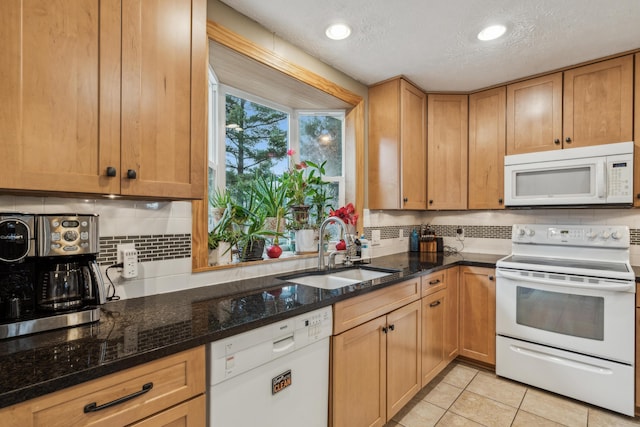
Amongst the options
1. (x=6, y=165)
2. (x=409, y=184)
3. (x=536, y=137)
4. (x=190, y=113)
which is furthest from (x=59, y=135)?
(x=536, y=137)

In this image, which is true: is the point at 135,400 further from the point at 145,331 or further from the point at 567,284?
the point at 567,284

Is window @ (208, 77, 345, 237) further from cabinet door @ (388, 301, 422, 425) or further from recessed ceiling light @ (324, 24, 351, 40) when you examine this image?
cabinet door @ (388, 301, 422, 425)

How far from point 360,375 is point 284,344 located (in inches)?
23.0

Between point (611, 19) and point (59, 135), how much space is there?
2733 millimetres

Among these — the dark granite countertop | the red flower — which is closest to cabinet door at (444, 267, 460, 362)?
the red flower

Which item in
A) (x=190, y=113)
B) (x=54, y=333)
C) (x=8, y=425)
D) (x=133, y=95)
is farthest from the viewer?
(x=190, y=113)

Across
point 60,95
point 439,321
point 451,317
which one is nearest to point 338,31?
point 60,95

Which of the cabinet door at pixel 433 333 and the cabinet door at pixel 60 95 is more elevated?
the cabinet door at pixel 60 95

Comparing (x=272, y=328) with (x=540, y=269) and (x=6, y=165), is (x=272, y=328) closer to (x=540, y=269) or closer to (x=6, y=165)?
(x=6, y=165)

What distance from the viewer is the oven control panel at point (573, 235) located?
2.30 meters

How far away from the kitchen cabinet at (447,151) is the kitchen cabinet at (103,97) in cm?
220

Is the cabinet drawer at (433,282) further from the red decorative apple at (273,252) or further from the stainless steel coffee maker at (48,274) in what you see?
the stainless steel coffee maker at (48,274)

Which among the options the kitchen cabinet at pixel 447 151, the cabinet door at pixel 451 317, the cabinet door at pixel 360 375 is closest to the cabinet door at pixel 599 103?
the kitchen cabinet at pixel 447 151

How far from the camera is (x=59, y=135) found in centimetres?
96
